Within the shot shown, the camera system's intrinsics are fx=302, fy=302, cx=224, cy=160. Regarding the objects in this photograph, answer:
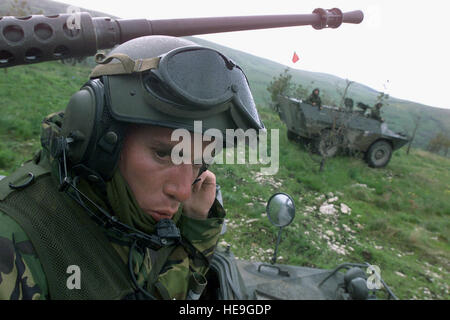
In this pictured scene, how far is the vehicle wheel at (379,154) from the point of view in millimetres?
11755

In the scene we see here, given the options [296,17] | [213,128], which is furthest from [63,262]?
[296,17]

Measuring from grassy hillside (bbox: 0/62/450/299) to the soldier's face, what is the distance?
3804 mm

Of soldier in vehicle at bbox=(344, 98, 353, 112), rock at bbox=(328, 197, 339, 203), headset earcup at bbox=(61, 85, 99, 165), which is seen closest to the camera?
headset earcup at bbox=(61, 85, 99, 165)

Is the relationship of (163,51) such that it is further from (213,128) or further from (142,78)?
(213,128)

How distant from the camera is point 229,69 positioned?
1.62 metres

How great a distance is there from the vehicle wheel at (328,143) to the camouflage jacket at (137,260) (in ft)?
28.9

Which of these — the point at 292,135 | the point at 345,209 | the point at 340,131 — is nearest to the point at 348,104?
the point at 340,131

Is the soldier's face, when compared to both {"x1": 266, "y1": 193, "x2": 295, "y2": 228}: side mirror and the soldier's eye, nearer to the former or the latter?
the soldier's eye

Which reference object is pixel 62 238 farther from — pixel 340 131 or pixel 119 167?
pixel 340 131

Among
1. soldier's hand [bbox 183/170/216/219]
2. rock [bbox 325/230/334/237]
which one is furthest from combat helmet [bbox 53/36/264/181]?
rock [bbox 325/230/334/237]

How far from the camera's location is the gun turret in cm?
192

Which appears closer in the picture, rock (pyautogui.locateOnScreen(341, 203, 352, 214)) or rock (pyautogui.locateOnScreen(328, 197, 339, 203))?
rock (pyautogui.locateOnScreen(341, 203, 352, 214))

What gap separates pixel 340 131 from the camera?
11.0 metres
